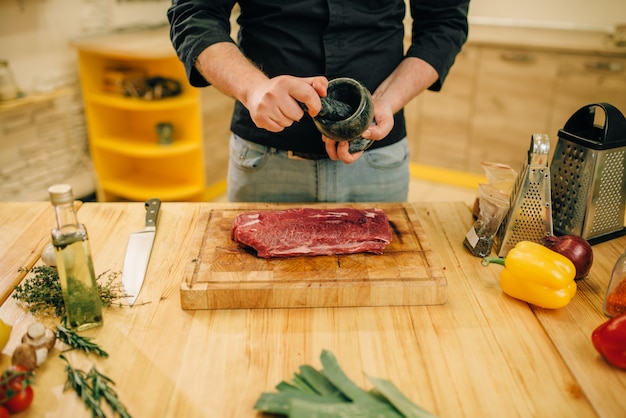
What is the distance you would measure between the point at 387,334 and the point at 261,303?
0.97ft

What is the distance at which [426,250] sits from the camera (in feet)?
4.72

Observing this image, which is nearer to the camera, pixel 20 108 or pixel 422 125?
pixel 20 108

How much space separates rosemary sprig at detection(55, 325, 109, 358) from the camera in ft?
3.73

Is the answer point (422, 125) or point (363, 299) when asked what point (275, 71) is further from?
point (422, 125)

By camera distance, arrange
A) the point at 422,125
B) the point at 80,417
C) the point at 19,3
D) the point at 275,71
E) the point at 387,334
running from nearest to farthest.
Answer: the point at 80,417 < the point at 387,334 < the point at 275,71 < the point at 19,3 < the point at 422,125

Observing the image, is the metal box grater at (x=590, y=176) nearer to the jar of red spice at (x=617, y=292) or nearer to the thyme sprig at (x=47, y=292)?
the jar of red spice at (x=617, y=292)

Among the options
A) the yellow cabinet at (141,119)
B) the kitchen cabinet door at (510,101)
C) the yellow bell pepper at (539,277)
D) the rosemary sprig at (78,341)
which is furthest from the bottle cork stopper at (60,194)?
the kitchen cabinet door at (510,101)

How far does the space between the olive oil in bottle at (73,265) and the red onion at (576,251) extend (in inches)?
43.5

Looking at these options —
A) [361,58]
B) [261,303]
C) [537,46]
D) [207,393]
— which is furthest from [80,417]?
[537,46]

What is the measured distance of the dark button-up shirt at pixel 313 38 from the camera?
1.67 metres

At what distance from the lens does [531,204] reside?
148 cm

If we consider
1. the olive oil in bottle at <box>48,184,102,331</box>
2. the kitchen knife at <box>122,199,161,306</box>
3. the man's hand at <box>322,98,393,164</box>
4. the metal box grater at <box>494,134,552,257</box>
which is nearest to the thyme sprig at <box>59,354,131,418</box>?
the olive oil in bottle at <box>48,184,102,331</box>

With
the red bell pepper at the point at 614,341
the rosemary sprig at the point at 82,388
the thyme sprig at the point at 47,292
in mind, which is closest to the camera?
the rosemary sprig at the point at 82,388

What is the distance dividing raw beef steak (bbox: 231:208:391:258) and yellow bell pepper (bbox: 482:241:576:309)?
309mm
